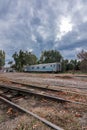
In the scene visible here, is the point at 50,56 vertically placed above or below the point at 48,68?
above

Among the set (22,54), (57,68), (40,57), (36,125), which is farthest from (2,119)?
(40,57)

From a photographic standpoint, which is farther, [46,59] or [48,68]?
[46,59]

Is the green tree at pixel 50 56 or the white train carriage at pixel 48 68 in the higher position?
the green tree at pixel 50 56

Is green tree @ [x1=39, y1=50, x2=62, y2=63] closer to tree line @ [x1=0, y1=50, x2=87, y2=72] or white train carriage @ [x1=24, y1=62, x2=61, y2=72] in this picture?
tree line @ [x1=0, y1=50, x2=87, y2=72]

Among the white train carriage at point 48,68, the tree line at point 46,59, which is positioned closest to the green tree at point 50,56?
the tree line at point 46,59

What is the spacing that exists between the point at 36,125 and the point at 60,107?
1.93 meters

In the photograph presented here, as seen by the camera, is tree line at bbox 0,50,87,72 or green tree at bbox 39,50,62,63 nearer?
tree line at bbox 0,50,87,72

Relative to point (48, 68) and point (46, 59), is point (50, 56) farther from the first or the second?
point (48, 68)

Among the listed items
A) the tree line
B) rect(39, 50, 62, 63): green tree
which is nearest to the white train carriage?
the tree line

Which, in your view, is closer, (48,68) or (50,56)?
(48,68)

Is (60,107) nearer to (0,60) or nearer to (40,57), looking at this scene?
(0,60)

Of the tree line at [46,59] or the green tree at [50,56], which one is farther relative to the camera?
the green tree at [50,56]

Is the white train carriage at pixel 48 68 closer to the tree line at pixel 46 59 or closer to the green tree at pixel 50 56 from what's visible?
the tree line at pixel 46 59

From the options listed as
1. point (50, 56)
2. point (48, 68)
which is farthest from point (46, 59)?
point (48, 68)
